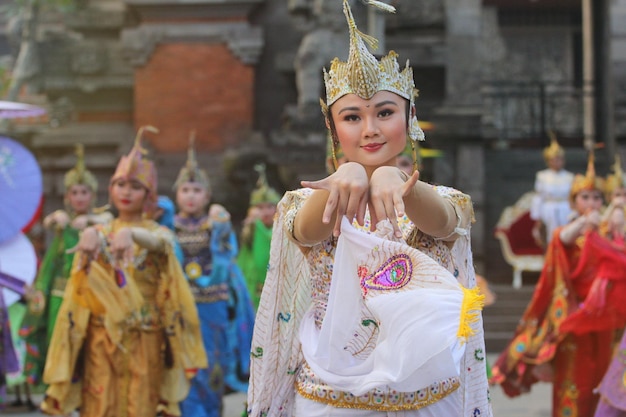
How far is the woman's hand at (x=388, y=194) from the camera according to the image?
3.30m

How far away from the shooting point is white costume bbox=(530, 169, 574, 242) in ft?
45.6

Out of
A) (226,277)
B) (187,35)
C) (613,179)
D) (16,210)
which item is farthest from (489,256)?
(16,210)

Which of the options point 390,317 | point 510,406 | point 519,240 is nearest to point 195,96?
point 519,240

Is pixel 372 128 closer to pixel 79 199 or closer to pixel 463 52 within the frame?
pixel 79 199

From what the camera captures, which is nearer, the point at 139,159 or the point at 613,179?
the point at 139,159

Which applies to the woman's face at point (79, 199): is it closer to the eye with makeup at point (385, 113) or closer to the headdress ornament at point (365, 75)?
the headdress ornament at point (365, 75)

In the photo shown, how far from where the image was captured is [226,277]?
344 inches

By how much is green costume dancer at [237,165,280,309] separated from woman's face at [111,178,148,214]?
10.2 ft

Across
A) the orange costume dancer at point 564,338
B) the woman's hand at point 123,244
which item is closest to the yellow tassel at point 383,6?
the woman's hand at point 123,244

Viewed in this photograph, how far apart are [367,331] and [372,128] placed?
2.04 ft

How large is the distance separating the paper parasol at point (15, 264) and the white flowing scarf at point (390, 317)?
4.67 meters

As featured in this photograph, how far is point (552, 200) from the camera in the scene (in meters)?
14.0

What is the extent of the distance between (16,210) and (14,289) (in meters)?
0.56

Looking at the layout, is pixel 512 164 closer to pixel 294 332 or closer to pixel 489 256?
pixel 489 256
